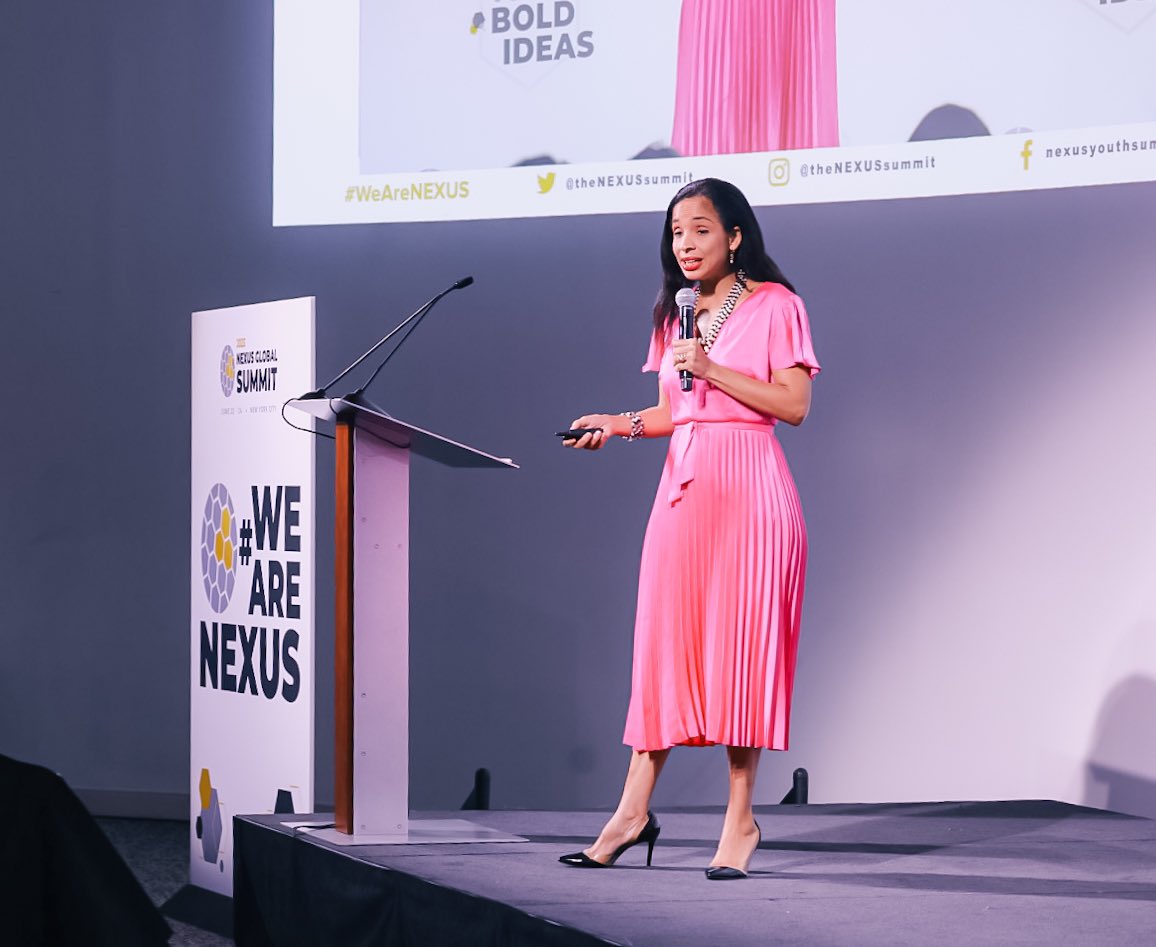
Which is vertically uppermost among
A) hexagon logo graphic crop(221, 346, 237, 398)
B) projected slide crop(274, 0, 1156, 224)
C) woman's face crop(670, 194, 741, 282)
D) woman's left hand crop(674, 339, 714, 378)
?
projected slide crop(274, 0, 1156, 224)

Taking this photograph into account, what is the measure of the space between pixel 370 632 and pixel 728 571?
806 mm

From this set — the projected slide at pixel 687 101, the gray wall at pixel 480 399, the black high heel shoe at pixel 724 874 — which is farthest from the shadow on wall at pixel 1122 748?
the black high heel shoe at pixel 724 874

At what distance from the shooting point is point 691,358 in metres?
2.74

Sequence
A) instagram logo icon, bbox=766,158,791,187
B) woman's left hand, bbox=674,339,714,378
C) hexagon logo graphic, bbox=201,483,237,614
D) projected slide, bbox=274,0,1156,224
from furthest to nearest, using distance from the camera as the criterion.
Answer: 1. instagram logo icon, bbox=766,158,791,187
2. projected slide, bbox=274,0,1156,224
3. hexagon logo graphic, bbox=201,483,237,614
4. woman's left hand, bbox=674,339,714,378

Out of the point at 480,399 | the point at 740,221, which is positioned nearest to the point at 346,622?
the point at 740,221

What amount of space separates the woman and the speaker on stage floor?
43.1 inches

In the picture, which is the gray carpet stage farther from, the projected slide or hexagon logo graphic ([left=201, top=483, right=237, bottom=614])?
the projected slide

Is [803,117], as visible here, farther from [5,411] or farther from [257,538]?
[5,411]

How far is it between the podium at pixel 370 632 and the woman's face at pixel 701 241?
618mm

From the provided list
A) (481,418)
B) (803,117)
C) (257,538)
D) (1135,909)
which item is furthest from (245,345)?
(1135,909)

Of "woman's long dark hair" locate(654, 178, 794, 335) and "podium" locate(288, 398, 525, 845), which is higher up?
"woman's long dark hair" locate(654, 178, 794, 335)

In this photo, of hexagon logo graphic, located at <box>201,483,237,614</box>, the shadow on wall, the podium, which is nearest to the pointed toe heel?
the podium

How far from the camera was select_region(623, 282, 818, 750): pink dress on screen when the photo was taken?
2.80m

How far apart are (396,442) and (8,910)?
4.79 feet
